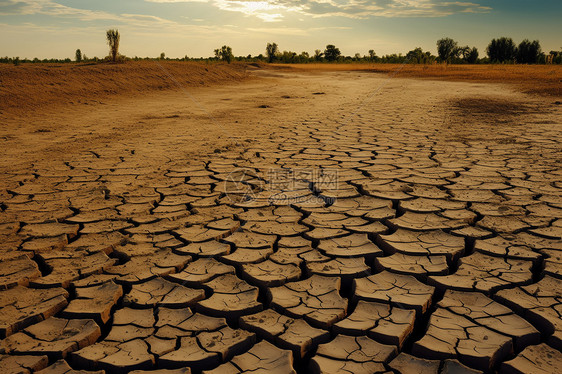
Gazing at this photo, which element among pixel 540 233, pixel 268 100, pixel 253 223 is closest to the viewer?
pixel 540 233

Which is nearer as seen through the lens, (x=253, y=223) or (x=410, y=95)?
(x=253, y=223)

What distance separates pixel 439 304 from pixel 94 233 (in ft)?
6.05

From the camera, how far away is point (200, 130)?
5.78 meters

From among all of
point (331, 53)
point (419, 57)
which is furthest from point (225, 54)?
point (331, 53)

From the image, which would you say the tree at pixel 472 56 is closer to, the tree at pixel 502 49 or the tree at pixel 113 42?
the tree at pixel 502 49

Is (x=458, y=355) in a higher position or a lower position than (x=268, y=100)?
lower

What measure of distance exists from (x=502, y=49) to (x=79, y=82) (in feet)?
114

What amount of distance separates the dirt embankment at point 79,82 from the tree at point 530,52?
93.7 feet

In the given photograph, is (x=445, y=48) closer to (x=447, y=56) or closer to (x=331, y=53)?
(x=447, y=56)

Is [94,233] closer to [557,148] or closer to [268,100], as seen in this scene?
[557,148]

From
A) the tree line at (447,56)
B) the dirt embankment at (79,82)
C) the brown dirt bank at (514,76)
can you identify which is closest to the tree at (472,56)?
the tree line at (447,56)

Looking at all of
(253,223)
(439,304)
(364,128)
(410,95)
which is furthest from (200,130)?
(410,95)

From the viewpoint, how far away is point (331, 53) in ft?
149

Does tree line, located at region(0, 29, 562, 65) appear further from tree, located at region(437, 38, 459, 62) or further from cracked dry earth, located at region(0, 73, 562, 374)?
cracked dry earth, located at region(0, 73, 562, 374)
